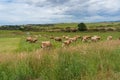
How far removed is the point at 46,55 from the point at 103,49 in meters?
2.33

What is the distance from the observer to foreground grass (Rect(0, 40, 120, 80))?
7566mm

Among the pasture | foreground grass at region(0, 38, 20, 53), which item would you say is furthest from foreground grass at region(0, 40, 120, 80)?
foreground grass at region(0, 38, 20, 53)

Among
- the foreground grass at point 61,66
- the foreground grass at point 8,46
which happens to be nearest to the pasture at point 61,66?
the foreground grass at point 61,66

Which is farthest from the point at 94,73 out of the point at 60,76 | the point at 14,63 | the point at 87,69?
the point at 14,63

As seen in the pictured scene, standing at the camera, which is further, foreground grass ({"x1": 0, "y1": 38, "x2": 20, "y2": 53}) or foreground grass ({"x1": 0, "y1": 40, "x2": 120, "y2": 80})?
foreground grass ({"x1": 0, "y1": 38, "x2": 20, "y2": 53})

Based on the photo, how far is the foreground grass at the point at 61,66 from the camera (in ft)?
24.8

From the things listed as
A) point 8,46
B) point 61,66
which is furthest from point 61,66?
point 8,46

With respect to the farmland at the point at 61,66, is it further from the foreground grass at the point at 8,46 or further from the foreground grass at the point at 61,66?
the foreground grass at the point at 8,46

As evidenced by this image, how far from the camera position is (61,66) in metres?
Answer: 7.89

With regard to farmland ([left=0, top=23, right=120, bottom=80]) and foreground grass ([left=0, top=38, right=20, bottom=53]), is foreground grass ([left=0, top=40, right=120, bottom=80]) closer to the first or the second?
farmland ([left=0, top=23, right=120, bottom=80])

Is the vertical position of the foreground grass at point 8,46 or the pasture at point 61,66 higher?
the pasture at point 61,66

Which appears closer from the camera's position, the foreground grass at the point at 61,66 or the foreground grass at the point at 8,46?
the foreground grass at the point at 61,66

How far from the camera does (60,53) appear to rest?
9023 millimetres

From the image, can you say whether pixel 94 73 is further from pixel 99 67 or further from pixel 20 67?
pixel 20 67
